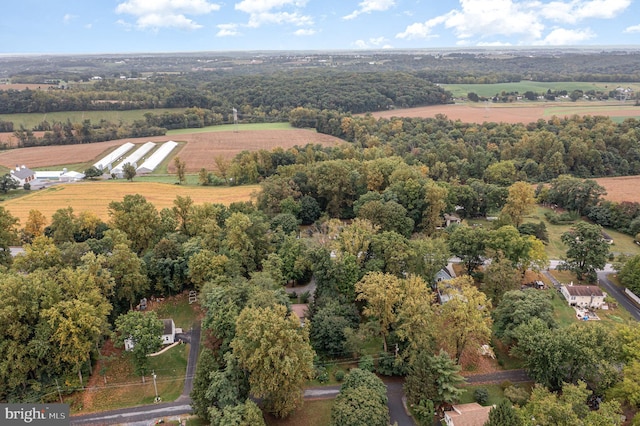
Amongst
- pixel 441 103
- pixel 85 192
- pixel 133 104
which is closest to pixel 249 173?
pixel 85 192

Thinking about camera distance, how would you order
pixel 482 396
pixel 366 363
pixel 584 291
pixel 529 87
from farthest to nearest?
pixel 529 87
pixel 584 291
pixel 366 363
pixel 482 396

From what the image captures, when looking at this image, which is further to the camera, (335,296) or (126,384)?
(335,296)

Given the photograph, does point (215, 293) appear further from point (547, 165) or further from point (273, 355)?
point (547, 165)

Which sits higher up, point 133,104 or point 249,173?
point 133,104

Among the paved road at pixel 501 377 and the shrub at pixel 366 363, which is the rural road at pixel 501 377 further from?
the shrub at pixel 366 363

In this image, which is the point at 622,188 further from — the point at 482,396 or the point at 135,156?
the point at 135,156

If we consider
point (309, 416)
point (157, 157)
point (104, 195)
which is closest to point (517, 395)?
point (309, 416)
